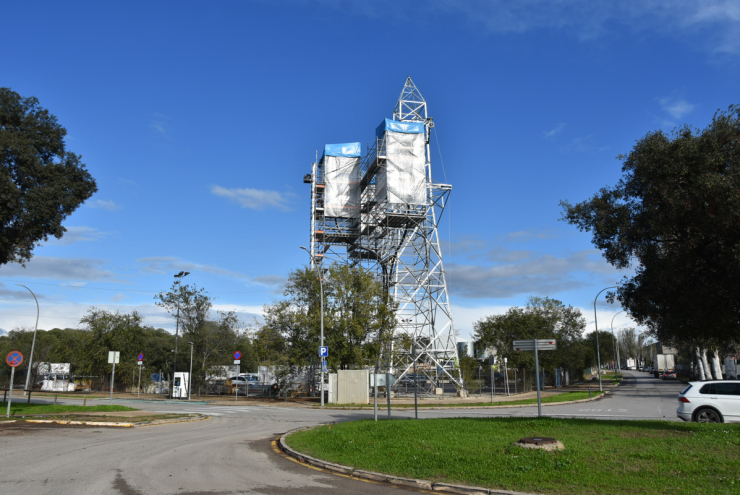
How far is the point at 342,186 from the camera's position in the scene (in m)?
50.1

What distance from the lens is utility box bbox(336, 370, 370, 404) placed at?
3334cm

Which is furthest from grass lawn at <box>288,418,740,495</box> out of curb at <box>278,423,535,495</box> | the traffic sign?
the traffic sign

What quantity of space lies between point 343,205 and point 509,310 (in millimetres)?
21134

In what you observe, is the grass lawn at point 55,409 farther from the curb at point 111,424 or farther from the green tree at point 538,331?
the green tree at point 538,331

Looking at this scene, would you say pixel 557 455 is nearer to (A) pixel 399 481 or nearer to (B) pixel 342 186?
(A) pixel 399 481

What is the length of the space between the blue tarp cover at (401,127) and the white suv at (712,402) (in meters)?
32.4

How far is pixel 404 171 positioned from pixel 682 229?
32977mm

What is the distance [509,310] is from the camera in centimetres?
5612

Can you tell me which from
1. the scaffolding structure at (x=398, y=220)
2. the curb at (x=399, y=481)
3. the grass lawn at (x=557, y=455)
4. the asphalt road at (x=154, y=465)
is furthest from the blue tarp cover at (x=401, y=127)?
the curb at (x=399, y=481)

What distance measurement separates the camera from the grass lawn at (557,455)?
8.12 m

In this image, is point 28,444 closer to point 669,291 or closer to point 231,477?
point 231,477

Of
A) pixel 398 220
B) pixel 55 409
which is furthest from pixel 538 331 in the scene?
pixel 55 409

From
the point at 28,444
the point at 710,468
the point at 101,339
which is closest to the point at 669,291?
the point at 710,468

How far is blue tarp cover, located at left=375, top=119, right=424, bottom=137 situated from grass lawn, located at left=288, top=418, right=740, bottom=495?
3354 cm
